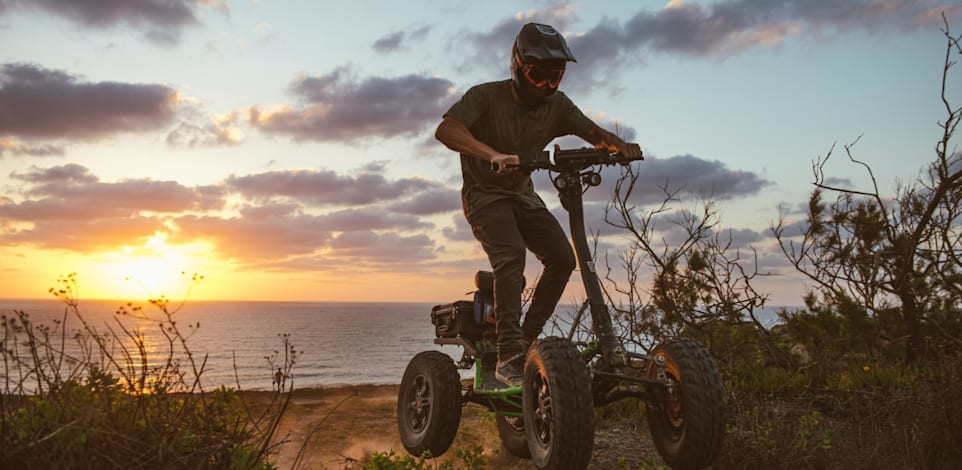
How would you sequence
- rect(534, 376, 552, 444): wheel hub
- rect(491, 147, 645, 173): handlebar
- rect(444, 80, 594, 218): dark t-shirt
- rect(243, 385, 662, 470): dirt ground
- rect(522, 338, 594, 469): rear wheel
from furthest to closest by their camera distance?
rect(243, 385, 662, 470): dirt ground
rect(444, 80, 594, 218): dark t-shirt
rect(491, 147, 645, 173): handlebar
rect(534, 376, 552, 444): wheel hub
rect(522, 338, 594, 469): rear wheel

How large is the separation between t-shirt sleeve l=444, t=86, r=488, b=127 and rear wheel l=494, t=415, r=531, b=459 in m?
2.92

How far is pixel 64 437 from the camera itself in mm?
3932

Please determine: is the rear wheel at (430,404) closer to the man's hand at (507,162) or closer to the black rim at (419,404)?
the black rim at (419,404)

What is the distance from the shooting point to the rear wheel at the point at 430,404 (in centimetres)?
602

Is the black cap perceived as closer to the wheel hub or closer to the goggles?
the goggles

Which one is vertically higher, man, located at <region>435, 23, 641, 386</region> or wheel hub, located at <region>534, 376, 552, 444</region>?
man, located at <region>435, 23, 641, 386</region>

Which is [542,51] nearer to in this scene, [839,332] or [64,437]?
[64,437]

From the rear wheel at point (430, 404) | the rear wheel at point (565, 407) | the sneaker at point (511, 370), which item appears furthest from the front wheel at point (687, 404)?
the rear wheel at point (430, 404)

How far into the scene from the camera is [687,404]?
4.30m

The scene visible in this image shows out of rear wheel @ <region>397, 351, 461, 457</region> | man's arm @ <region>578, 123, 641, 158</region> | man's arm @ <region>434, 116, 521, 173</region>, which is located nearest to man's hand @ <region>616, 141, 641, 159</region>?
man's arm @ <region>578, 123, 641, 158</region>

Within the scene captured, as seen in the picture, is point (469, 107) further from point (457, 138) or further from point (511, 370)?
point (511, 370)

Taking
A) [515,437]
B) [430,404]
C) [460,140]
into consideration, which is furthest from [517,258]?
[515,437]

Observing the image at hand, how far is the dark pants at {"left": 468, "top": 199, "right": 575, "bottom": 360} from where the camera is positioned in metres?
5.59

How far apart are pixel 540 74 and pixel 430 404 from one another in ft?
9.28
